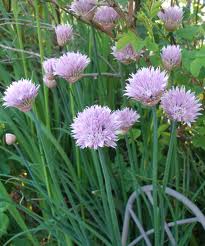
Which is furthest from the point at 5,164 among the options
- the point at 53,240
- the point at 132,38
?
the point at 132,38

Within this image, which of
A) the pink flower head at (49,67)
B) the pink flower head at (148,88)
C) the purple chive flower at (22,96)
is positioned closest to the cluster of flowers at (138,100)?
the pink flower head at (148,88)

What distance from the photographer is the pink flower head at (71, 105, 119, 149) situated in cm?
77

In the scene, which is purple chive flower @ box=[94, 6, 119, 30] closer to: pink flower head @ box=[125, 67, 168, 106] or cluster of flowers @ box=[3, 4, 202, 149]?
A: cluster of flowers @ box=[3, 4, 202, 149]

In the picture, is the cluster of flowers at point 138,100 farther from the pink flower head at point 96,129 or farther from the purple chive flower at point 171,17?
the purple chive flower at point 171,17

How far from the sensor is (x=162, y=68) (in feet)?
3.45

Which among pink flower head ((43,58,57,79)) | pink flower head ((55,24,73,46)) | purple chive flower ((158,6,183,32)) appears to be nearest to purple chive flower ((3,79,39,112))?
pink flower head ((43,58,57,79))

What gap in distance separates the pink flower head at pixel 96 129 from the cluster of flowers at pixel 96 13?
36cm

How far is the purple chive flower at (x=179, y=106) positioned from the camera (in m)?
0.82

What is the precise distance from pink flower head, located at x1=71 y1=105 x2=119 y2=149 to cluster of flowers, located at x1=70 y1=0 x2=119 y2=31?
36 cm

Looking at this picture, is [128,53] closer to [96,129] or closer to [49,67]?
[49,67]

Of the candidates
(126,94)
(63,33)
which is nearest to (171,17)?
(63,33)

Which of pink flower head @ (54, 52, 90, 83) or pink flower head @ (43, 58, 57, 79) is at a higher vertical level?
pink flower head @ (54, 52, 90, 83)

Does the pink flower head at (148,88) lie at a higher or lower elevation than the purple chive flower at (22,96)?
higher

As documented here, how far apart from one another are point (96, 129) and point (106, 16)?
0.47m
